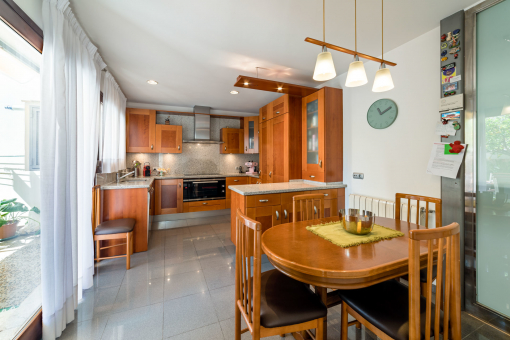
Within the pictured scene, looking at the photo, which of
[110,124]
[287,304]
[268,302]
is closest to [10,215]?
[268,302]

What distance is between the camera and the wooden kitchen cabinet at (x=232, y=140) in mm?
5398

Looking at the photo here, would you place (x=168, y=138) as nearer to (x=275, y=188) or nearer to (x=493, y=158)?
(x=275, y=188)

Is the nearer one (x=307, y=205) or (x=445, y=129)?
(x=445, y=129)

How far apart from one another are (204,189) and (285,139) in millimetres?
2332

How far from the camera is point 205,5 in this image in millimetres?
1759

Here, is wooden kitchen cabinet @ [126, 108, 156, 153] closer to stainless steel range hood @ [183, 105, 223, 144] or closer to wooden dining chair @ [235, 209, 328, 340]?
stainless steel range hood @ [183, 105, 223, 144]

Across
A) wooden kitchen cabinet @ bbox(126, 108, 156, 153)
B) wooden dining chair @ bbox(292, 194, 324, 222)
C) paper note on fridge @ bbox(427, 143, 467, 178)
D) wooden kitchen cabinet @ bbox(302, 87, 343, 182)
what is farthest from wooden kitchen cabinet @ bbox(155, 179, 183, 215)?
paper note on fridge @ bbox(427, 143, 467, 178)

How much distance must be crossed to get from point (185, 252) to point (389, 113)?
10.7ft

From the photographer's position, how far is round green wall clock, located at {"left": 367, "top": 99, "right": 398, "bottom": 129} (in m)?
2.47

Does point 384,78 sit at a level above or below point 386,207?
above

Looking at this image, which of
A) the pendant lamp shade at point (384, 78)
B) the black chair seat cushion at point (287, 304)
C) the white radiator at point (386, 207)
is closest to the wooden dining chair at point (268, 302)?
the black chair seat cushion at point (287, 304)

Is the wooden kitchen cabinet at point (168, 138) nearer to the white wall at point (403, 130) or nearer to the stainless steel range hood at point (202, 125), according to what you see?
the stainless steel range hood at point (202, 125)

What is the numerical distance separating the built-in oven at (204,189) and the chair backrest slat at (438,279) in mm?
4343

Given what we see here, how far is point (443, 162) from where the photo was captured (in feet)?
6.46
